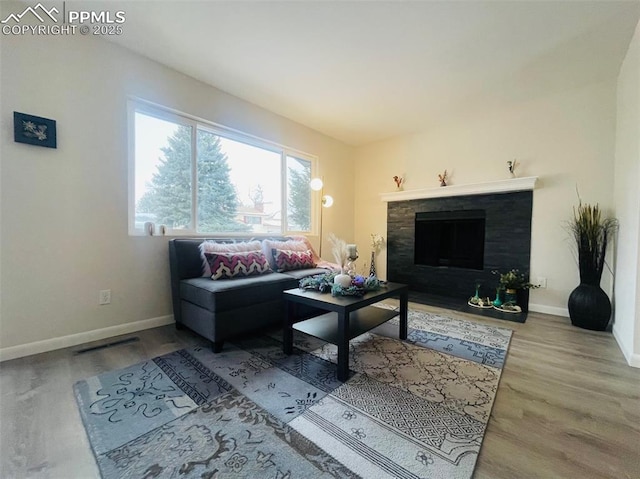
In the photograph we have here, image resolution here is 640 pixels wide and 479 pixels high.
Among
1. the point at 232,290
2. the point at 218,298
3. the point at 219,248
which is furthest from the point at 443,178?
the point at 218,298

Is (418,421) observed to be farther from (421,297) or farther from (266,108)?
(266,108)

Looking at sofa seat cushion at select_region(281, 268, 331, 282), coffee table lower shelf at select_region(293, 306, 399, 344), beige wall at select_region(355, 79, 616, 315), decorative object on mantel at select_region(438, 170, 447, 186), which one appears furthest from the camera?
decorative object on mantel at select_region(438, 170, 447, 186)

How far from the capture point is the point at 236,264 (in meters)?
2.50

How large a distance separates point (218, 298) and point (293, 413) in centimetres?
103

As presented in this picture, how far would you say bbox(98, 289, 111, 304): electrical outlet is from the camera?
225 cm

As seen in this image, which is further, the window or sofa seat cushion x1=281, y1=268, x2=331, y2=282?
sofa seat cushion x1=281, y1=268, x2=331, y2=282

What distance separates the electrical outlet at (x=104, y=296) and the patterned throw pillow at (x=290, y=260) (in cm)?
155

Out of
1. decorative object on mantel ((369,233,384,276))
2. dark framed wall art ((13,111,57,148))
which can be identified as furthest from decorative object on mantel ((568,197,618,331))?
dark framed wall art ((13,111,57,148))

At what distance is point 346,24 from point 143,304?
3032 mm

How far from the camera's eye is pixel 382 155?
4660 mm

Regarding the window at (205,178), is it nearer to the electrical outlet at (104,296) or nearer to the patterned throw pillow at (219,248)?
the patterned throw pillow at (219,248)

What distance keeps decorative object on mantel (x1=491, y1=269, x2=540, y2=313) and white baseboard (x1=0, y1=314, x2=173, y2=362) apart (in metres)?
3.81
